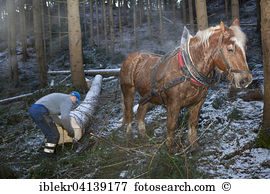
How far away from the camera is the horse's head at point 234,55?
10.6ft

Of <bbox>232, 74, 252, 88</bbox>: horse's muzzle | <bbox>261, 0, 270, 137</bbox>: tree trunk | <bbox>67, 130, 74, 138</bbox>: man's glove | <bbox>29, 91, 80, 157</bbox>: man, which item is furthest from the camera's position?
<bbox>67, 130, 74, 138</bbox>: man's glove

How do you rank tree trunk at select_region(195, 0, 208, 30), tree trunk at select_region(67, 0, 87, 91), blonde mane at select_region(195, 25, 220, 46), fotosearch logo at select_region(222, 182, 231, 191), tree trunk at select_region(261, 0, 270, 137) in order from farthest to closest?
tree trunk at select_region(67, 0, 87, 91)
tree trunk at select_region(195, 0, 208, 30)
tree trunk at select_region(261, 0, 270, 137)
blonde mane at select_region(195, 25, 220, 46)
fotosearch logo at select_region(222, 182, 231, 191)

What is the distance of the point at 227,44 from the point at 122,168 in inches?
103

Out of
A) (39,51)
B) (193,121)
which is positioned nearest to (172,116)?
(193,121)

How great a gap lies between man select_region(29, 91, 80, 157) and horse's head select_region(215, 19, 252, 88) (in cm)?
310

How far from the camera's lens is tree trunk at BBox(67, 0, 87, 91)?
8.80 metres

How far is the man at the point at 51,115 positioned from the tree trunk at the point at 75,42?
4358 millimetres

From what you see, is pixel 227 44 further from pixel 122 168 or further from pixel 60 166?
pixel 60 166

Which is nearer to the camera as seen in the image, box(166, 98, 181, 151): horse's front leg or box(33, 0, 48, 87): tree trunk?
box(166, 98, 181, 151): horse's front leg

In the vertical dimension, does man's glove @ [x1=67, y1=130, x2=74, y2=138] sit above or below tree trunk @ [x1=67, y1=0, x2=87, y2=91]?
below

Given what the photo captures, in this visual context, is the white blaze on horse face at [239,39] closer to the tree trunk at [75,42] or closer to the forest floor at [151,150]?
the forest floor at [151,150]

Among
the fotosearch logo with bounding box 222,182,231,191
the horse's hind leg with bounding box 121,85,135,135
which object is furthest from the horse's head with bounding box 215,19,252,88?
the horse's hind leg with bounding box 121,85,135,135

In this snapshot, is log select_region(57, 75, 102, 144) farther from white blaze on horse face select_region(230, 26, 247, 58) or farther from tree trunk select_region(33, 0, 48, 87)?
tree trunk select_region(33, 0, 48, 87)

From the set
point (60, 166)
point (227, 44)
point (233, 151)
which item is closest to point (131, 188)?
point (60, 166)
